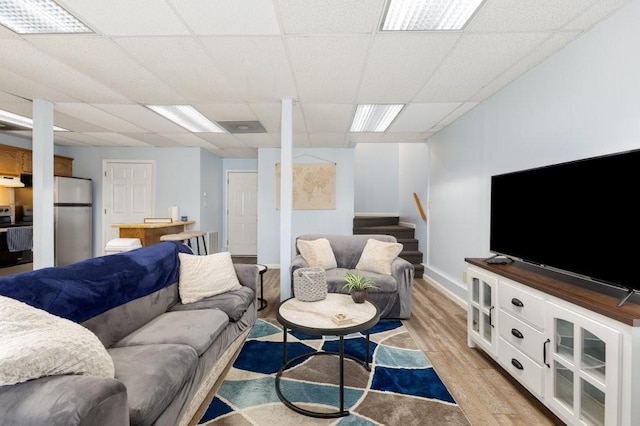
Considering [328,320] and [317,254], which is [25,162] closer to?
[317,254]

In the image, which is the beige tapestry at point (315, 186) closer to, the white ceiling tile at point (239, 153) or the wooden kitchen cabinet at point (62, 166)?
the white ceiling tile at point (239, 153)

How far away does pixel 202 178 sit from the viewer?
19.3 ft

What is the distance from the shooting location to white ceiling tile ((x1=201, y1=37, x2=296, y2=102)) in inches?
84.2

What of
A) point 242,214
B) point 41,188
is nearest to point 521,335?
point 41,188

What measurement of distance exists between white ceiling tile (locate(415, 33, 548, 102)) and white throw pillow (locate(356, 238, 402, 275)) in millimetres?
1768

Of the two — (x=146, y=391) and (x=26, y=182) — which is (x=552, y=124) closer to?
(x=146, y=391)

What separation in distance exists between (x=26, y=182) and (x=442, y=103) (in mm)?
6435

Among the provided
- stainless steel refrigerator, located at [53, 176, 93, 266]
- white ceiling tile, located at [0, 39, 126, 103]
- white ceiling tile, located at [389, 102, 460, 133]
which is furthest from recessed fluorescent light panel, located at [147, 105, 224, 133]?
white ceiling tile, located at [389, 102, 460, 133]

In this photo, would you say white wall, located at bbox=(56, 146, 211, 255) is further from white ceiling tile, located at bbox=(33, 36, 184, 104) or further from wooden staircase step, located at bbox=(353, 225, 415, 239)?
wooden staircase step, located at bbox=(353, 225, 415, 239)

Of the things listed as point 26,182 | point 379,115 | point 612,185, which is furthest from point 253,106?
point 26,182

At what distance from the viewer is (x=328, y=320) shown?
1898mm

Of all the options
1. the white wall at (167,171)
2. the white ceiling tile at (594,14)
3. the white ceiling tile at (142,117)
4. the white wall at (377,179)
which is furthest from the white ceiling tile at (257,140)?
the white ceiling tile at (594,14)

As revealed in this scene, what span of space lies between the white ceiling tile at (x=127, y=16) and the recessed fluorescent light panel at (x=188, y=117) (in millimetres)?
1523

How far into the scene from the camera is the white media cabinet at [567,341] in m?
1.27
